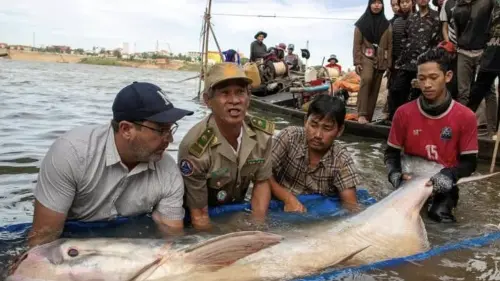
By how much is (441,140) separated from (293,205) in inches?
55.9

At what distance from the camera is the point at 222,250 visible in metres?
2.65

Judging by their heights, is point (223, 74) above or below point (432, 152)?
above

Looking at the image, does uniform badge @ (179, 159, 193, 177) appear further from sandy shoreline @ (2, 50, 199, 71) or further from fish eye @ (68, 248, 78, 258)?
sandy shoreline @ (2, 50, 199, 71)

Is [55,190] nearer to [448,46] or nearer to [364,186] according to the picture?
[364,186]

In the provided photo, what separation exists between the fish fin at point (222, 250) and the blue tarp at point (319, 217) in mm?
359

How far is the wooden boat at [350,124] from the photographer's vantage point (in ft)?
22.0

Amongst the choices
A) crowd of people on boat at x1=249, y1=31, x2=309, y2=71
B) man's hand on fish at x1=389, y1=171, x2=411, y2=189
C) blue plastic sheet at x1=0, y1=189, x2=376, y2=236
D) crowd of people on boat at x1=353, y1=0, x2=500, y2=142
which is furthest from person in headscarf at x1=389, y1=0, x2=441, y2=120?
crowd of people on boat at x1=249, y1=31, x2=309, y2=71

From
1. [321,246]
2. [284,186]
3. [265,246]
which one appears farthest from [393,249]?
[284,186]

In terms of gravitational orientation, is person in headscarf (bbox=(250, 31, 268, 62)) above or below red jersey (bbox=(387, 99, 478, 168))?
above

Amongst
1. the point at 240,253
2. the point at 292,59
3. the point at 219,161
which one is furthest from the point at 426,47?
the point at 292,59

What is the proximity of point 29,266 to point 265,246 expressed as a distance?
120 centimetres

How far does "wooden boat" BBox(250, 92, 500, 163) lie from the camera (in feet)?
22.0

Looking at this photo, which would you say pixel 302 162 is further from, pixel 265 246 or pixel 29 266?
pixel 29 266

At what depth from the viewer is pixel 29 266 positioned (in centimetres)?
246
